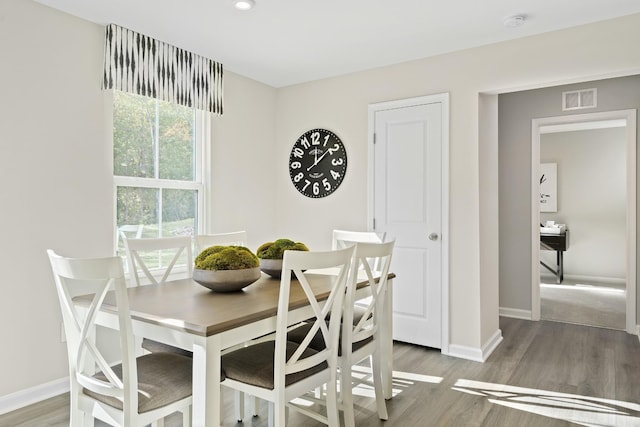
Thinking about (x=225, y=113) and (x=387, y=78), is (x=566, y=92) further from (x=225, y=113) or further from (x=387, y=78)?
(x=225, y=113)

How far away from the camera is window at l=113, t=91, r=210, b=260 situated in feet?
10.6

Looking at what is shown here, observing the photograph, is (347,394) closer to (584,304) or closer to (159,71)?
(159,71)

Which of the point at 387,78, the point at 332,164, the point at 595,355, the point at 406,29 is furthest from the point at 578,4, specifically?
the point at 595,355

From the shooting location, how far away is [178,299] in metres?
1.98

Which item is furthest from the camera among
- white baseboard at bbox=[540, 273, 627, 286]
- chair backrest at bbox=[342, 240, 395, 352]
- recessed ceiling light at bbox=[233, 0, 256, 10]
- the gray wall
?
white baseboard at bbox=[540, 273, 627, 286]

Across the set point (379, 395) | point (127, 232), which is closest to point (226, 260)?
point (379, 395)

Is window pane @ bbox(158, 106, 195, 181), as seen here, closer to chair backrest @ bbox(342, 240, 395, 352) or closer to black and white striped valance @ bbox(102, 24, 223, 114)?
black and white striped valance @ bbox(102, 24, 223, 114)

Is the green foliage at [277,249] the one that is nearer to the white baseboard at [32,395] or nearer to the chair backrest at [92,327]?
the chair backrest at [92,327]

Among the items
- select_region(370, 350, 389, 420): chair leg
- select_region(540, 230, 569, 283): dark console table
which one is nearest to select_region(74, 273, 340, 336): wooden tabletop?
select_region(370, 350, 389, 420): chair leg

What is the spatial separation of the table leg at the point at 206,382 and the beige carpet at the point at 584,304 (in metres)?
4.23

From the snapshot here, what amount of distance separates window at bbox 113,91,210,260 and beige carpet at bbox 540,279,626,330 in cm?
399

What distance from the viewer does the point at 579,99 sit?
4312mm

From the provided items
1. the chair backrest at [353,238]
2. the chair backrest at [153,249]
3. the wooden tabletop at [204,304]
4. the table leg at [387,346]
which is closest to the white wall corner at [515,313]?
the chair backrest at [353,238]

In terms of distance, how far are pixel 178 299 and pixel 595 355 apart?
133 inches
